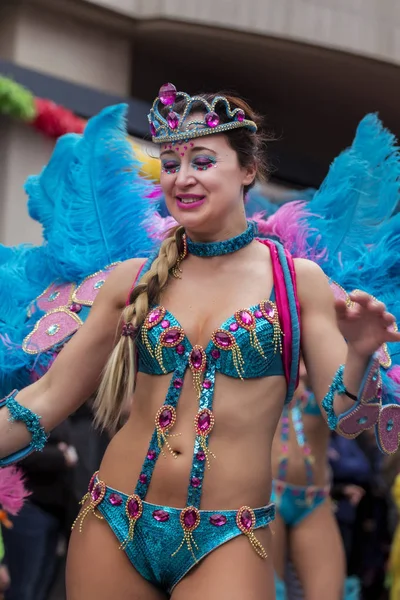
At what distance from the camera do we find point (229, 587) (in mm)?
2533

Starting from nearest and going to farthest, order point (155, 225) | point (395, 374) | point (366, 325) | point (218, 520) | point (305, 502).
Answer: point (366, 325), point (218, 520), point (395, 374), point (155, 225), point (305, 502)

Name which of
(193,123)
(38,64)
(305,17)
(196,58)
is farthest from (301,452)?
(196,58)

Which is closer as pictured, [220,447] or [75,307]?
[220,447]

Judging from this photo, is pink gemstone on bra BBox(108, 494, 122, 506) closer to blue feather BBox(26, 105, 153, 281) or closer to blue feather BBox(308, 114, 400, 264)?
blue feather BBox(26, 105, 153, 281)

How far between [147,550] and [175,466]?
21 centimetres

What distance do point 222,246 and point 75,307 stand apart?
74 centimetres

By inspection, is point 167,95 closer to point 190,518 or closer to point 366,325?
point 366,325

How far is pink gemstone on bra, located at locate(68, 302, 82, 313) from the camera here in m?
3.42

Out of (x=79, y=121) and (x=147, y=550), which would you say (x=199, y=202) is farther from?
(x=79, y=121)

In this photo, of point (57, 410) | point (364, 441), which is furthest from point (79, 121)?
point (57, 410)

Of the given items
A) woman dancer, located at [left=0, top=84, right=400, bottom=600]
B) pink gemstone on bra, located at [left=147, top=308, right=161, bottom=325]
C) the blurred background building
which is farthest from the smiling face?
the blurred background building

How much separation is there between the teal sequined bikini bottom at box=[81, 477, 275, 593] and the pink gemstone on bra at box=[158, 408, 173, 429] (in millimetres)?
185

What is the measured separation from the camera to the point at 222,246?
113 inches

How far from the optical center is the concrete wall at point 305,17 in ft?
26.9
